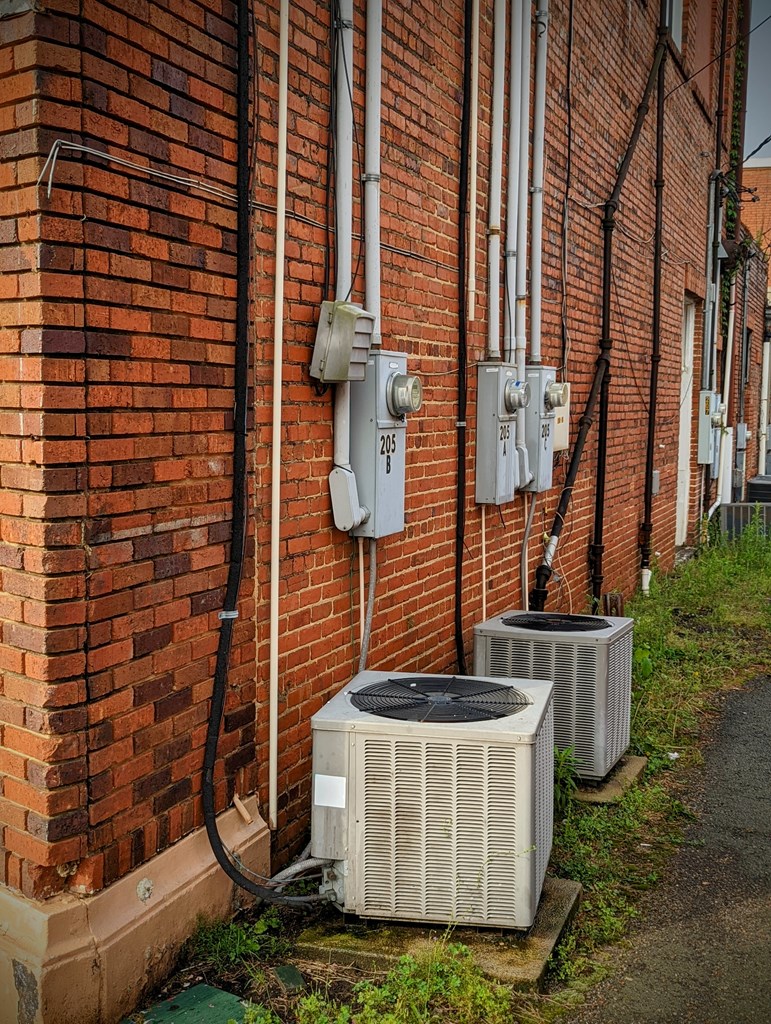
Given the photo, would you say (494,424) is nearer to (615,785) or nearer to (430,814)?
(615,785)

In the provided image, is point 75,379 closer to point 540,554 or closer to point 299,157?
point 299,157

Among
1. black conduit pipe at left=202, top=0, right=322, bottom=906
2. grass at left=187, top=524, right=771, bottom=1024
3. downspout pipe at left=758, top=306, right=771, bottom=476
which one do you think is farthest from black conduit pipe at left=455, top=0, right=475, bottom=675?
downspout pipe at left=758, top=306, right=771, bottom=476

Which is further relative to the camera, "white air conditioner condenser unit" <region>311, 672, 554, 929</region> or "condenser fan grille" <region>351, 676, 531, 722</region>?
"condenser fan grille" <region>351, 676, 531, 722</region>

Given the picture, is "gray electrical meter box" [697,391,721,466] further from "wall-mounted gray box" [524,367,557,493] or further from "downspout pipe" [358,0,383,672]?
"downspout pipe" [358,0,383,672]

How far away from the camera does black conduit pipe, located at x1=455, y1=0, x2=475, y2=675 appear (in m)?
5.12

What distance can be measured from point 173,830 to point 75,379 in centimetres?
143

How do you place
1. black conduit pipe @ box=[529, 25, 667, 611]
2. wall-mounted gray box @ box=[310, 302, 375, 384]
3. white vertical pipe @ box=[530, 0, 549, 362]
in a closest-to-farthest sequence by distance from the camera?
wall-mounted gray box @ box=[310, 302, 375, 384], white vertical pipe @ box=[530, 0, 549, 362], black conduit pipe @ box=[529, 25, 667, 611]

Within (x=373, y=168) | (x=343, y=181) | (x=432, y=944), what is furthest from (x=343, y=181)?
(x=432, y=944)

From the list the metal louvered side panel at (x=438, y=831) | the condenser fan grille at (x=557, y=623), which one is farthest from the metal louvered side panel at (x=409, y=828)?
the condenser fan grille at (x=557, y=623)

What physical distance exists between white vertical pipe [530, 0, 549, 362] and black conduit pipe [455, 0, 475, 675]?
3.37ft

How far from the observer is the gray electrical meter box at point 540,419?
241 inches

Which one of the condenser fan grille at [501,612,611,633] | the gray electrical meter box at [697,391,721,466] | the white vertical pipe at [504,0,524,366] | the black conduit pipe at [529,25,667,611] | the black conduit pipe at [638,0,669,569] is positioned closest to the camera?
the condenser fan grille at [501,612,611,633]

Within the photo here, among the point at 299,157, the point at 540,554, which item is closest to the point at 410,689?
the point at 299,157

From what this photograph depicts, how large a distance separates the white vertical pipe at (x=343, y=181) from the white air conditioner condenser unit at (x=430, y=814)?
1.24m
